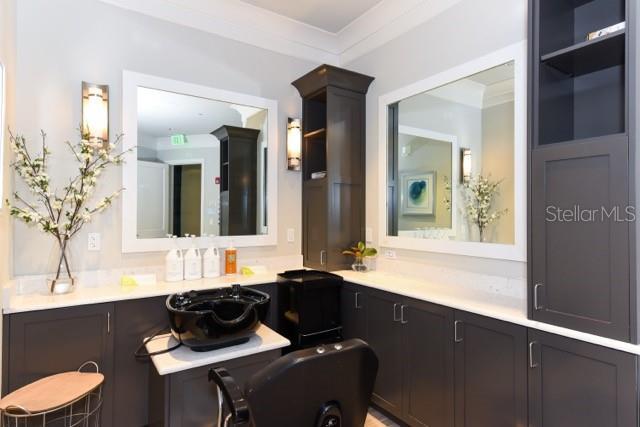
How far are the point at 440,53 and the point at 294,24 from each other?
1413 mm

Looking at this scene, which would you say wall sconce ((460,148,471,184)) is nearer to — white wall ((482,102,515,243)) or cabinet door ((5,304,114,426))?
white wall ((482,102,515,243))

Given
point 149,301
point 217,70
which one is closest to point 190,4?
point 217,70

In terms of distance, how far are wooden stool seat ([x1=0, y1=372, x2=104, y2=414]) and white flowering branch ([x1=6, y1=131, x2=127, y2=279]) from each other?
2.25 feet

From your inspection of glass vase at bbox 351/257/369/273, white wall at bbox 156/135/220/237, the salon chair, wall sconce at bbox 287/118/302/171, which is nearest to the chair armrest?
the salon chair

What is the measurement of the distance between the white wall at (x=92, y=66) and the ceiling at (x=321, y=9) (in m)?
0.42

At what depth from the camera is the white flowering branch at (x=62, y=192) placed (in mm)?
2182

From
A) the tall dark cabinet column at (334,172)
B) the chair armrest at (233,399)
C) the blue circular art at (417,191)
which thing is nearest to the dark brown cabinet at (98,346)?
the chair armrest at (233,399)

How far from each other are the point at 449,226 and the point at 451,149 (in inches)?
22.2

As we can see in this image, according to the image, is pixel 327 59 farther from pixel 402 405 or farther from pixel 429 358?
pixel 402 405

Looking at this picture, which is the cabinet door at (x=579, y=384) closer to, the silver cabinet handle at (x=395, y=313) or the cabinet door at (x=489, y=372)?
the cabinet door at (x=489, y=372)

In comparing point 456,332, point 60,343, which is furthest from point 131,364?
point 456,332

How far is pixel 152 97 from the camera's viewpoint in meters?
2.74

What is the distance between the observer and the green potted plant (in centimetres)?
305

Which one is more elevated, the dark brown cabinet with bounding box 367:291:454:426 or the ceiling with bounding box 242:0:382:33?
the ceiling with bounding box 242:0:382:33
